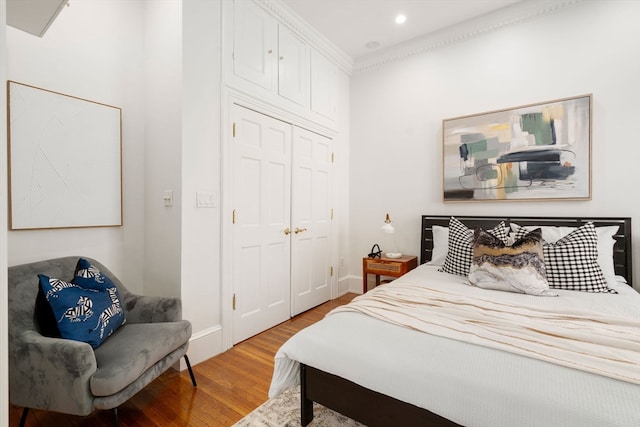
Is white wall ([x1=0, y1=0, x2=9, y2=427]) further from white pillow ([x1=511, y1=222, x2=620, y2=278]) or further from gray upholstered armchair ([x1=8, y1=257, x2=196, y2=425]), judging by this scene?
white pillow ([x1=511, y1=222, x2=620, y2=278])

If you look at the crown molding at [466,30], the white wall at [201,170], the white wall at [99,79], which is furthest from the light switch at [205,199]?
the crown molding at [466,30]

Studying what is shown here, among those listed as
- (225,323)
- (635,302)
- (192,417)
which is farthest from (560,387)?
(225,323)

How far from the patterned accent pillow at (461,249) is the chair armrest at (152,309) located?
A: 7.27ft

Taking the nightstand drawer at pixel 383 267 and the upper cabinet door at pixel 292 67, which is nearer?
the upper cabinet door at pixel 292 67

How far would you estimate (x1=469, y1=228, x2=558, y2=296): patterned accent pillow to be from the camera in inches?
78.9

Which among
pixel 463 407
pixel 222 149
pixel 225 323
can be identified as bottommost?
pixel 225 323

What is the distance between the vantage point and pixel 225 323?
8.04 ft

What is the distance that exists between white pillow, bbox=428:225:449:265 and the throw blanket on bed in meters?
1.06

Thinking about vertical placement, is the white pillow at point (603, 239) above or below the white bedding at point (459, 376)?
above

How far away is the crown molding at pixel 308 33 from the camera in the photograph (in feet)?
9.29

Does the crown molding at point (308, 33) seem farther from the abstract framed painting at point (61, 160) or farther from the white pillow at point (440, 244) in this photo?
the white pillow at point (440, 244)

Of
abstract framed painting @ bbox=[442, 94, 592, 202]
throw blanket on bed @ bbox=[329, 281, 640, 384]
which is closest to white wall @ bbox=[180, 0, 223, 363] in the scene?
throw blanket on bed @ bbox=[329, 281, 640, 384]

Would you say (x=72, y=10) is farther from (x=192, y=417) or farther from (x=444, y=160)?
(x=444, y=160)

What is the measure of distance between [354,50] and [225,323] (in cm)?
348
